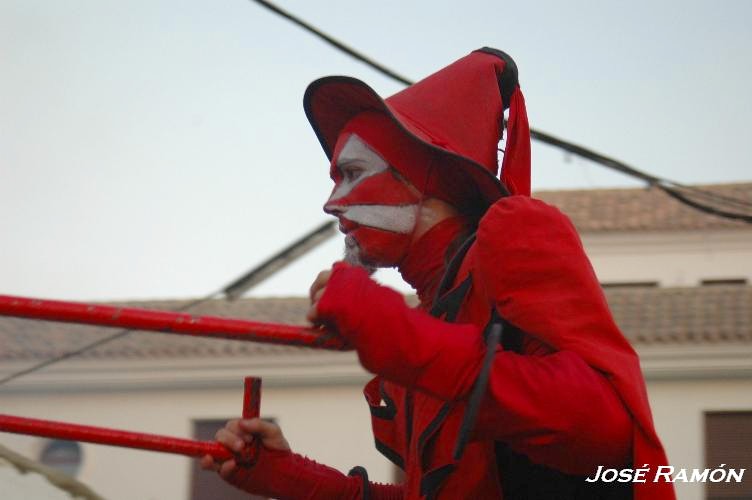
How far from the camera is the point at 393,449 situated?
10.2 feet

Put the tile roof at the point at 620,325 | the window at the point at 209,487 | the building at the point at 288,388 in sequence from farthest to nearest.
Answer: the window at the point at 209,487, the building at the point at 288,388, the tile roof at the point at 620,325

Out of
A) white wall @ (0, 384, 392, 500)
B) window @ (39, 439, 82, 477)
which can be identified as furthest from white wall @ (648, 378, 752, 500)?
window @ (39, 439, 82, 477)

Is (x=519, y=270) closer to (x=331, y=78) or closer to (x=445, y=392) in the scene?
(x=445, y=392)

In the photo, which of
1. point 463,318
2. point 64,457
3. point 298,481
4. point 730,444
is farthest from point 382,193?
point 64,457

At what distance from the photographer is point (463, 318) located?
2736mm

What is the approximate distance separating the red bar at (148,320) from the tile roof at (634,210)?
23.0 m

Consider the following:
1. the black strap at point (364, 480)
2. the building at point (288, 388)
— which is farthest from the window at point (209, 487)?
the black strap at point (364, 480)

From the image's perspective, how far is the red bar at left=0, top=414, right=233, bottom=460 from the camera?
2553mm

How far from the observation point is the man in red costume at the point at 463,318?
2.32m

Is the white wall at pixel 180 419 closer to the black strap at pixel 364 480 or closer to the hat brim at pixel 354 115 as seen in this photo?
the black strap at pixel 364 480

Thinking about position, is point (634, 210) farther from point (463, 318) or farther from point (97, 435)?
point (97, 435)

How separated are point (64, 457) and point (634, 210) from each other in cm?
1206

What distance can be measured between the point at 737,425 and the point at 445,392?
16467mm

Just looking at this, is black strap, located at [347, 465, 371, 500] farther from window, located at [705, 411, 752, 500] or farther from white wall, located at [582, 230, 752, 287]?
white wall, located at [582, 230, 752, 287]
